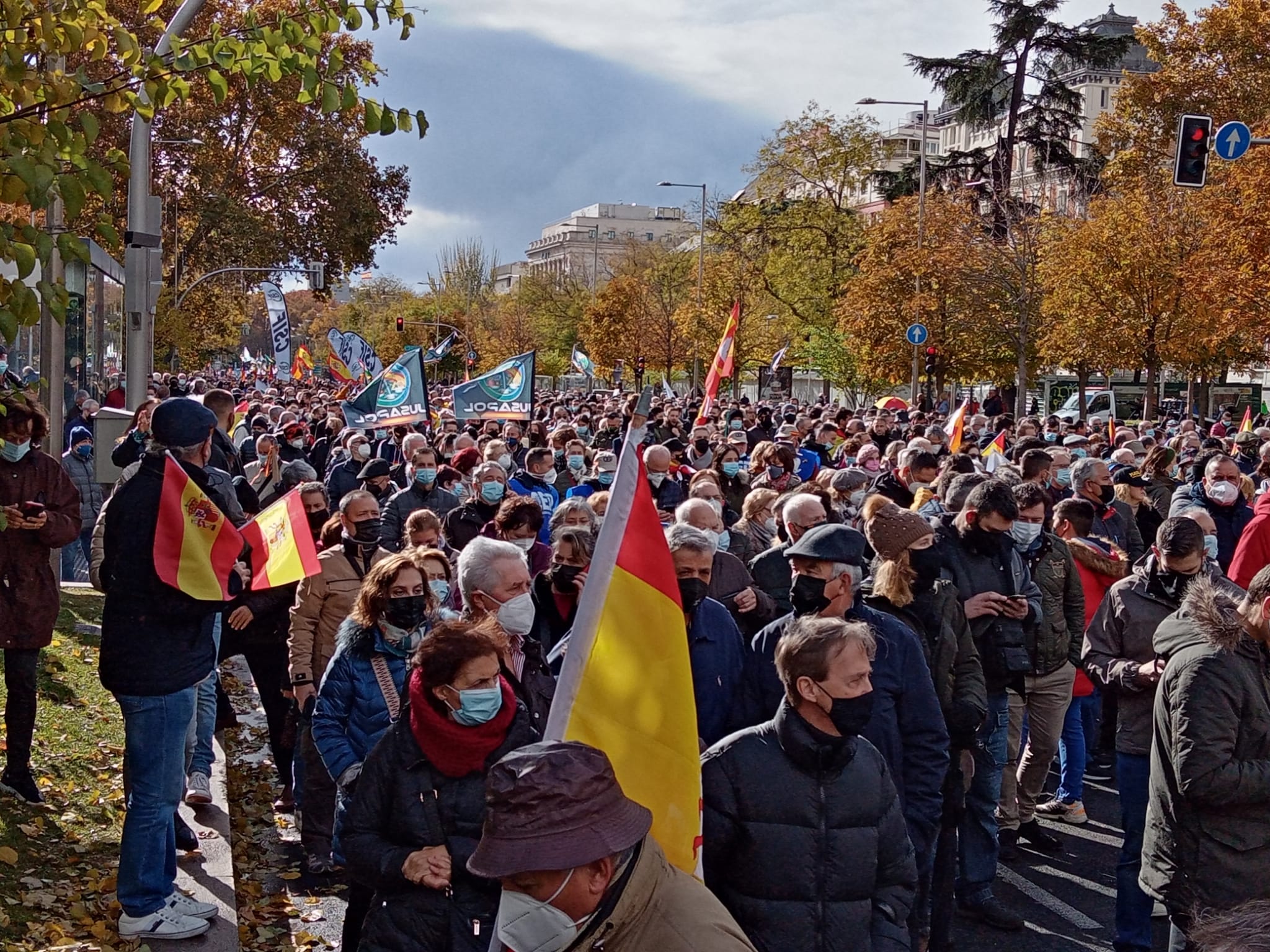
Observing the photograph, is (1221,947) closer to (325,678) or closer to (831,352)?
(325,678)

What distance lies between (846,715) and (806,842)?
0.36 metres

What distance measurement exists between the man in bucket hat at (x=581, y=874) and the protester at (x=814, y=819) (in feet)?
4.25

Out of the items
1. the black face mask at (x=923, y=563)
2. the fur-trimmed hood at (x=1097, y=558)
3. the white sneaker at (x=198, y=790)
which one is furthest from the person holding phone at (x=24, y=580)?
the fur-trimmed hood at (x=1097, y=558)

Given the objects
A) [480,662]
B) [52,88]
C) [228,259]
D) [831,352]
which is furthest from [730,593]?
[831,352]

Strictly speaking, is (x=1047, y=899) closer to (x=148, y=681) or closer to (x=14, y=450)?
(x=148, y=681)

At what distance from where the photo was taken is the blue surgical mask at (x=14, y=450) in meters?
7.12

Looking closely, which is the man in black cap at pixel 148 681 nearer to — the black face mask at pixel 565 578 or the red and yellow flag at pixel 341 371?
the black face mask at pixel 565 578

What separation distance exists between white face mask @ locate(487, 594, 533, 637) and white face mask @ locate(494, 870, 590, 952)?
266cm

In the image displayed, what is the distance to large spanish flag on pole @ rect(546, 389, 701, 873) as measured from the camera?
3658 mm

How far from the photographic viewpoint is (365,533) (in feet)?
24.1

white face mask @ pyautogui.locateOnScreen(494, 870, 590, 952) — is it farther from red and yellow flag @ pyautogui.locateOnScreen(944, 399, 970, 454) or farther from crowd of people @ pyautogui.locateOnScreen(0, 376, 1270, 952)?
red and yellow flag @ pyautogui.locateOnScreen(944, 399, 970, 454)

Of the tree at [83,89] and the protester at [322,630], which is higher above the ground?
the tree at [83,89]

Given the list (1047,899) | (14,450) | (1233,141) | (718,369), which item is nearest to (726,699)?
(1047,899)

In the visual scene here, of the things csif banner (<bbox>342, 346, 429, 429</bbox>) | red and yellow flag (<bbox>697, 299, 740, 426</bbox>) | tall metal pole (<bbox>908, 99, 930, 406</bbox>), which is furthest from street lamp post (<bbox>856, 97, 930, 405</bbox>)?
csif banner (<bbox>342, 346, 429, 429</bbox>)
